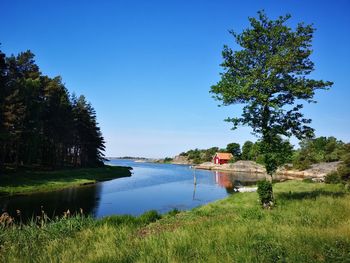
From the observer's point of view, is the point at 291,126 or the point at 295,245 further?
the point at 291,126

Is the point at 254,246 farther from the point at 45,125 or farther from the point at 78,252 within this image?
the point at 45,125

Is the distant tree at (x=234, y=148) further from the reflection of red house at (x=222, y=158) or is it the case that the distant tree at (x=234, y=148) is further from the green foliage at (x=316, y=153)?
→ the green foliage at (x=316, y=153)

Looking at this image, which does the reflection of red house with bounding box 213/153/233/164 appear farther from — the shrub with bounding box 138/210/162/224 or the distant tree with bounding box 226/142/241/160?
the shrub with bounding box 138/210/162/224

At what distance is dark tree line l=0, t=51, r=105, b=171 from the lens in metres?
42.9

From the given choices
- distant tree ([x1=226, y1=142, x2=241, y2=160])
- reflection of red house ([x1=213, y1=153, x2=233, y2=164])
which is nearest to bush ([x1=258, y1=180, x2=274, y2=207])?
reflection of red house ([x1=213, y1=153, x2=233, y2=164])

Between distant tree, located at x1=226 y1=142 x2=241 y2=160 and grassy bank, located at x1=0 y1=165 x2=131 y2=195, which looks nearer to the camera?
grassy bank, located at x1=0 y1=165 x2=131 y2=195

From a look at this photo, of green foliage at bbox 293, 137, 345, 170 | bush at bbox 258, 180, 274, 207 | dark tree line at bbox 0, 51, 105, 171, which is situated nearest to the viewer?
bush at bbox 258, 180, 274, 207

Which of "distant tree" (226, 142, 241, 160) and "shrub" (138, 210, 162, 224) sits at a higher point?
"distant tree" (226, 142, 241, 160)

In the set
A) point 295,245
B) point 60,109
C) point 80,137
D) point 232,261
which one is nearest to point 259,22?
point 295,245

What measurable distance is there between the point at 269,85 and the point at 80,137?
67.1m

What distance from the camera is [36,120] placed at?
4962cm

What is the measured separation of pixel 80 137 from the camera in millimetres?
78125

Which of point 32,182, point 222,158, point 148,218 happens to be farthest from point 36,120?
point 222,158

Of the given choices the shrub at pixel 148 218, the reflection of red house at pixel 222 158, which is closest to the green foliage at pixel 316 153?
the reflection of red house at pixel 222 158
